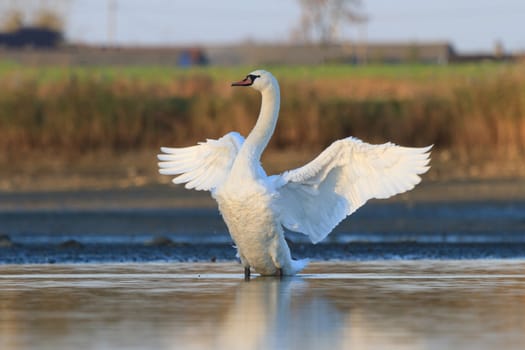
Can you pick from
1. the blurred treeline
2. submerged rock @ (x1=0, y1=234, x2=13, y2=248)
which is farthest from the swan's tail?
the blurred treeline

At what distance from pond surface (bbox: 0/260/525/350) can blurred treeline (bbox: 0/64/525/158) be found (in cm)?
1112

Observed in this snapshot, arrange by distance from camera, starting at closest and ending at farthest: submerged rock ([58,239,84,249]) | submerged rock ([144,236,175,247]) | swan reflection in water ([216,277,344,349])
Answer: swan reflection in water ([216,277,344,349]) → submerged rock ([58,239,84,249]) → submerged rock ([144,236,175,247])

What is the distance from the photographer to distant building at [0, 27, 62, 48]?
61.2 meters

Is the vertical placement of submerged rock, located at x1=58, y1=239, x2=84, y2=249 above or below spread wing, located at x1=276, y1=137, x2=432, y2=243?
below

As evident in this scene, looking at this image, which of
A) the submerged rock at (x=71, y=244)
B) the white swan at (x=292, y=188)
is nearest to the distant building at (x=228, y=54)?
the submerged rock at (x=71, y=244)

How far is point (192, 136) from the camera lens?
23.5m

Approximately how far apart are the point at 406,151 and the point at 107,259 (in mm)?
3176

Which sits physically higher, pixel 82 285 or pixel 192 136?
pixel 192 136

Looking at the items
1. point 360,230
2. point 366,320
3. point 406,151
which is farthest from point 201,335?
point 360,230

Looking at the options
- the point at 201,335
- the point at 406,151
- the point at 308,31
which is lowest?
the point at 201,335

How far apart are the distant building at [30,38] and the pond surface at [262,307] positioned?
5093 cm

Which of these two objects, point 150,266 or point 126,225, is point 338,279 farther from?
point 126,225

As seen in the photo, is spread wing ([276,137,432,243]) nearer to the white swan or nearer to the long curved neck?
the white swan

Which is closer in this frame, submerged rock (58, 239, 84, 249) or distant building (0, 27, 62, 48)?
submerged rock (58, 239, 84, 249)
